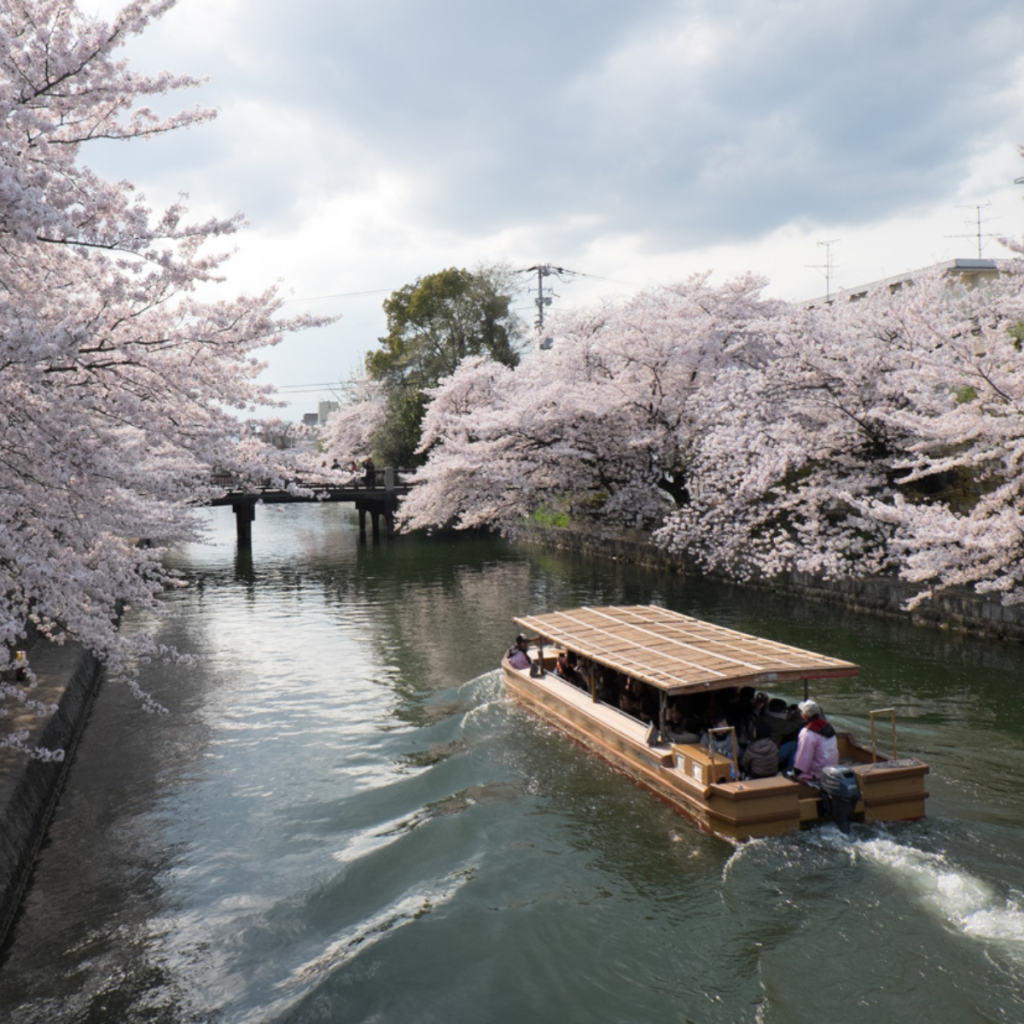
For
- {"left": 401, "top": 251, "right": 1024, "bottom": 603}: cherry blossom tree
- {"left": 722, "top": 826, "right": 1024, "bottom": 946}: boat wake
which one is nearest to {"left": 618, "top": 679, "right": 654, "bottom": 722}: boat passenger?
{"left": 722, "top": 826, "right": 1024, "bottom": 946}: boat wake

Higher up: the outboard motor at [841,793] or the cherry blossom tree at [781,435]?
the cherry blossom tree at [781,435]

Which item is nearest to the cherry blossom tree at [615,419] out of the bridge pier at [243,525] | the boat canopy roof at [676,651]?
the bridge pier at [243,525]

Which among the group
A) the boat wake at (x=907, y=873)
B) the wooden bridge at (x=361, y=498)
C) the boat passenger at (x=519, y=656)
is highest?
the wooden bridge at (x=361, y=498)

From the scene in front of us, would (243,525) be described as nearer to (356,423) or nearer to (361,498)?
(361,498)

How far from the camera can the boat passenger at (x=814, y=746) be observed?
10.7 metres

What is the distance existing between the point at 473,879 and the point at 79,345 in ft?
22.8

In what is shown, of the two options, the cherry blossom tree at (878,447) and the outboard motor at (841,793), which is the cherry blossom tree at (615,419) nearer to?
the cherry blossom tree at (878,447)

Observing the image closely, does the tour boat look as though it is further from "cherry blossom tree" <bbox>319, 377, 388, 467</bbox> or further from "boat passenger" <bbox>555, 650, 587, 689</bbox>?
"cherry blossom tree" <bbox>319, 377, 388, 467</bbox>

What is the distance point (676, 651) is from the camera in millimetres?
13086

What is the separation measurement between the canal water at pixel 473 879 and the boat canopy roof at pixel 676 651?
1692 millimetres

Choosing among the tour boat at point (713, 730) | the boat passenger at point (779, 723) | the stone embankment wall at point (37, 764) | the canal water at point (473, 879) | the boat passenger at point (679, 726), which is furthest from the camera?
the boat passenger at point (679, 726)

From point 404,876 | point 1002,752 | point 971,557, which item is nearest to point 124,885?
point 404,876

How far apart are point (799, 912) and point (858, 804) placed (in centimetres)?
196

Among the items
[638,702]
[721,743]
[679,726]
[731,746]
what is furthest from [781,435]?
[731,746]
